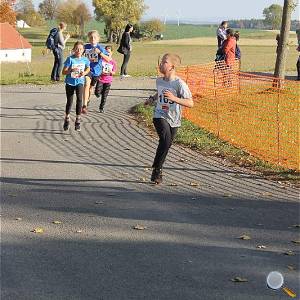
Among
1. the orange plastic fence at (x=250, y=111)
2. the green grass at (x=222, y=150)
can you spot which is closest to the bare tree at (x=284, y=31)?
the orange plastic fence at (x=250, y=111)

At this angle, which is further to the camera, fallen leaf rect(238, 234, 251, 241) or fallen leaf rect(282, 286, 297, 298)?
fallen leaf rect(238, 234, 251, 241)

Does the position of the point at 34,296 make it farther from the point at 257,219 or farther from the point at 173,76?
the point at 173,76

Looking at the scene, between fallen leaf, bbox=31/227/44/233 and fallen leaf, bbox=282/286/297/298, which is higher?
fallen leaf, bbox=282/286/297/298

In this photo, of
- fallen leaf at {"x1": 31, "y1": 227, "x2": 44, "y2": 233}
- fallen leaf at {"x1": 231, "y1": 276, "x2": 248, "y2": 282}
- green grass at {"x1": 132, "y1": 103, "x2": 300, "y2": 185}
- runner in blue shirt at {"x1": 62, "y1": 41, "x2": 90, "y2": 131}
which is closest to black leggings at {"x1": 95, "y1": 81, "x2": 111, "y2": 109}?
green grass at {"x1": 132, "y1": 103, "x2": 300, "y2": 185}

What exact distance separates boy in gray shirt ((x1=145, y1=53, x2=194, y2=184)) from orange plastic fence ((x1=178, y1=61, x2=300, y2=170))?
2518mm

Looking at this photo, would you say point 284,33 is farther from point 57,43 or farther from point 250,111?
point 57,43

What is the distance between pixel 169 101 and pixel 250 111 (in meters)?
7.10

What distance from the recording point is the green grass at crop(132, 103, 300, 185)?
10.4m

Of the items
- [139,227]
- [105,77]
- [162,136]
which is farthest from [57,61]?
[139,227]

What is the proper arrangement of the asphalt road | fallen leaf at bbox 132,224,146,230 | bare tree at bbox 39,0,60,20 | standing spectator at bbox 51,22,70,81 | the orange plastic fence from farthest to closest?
bare tree at bbox 39,0,60,20, standing spectator at bbox 51,22,70,81, the orange plastic fence, fallen leaf at bbox 132,224,146,230, the asphalt road

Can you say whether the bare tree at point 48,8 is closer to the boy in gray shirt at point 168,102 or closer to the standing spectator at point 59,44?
the standing spectator at point 59,44

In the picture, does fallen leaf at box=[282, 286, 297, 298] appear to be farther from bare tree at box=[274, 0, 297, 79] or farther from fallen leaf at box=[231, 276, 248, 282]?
bare tree at box=[274, 0, 297, 79]

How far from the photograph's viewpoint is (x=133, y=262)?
6090 millimetres

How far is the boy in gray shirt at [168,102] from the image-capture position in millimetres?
9445
